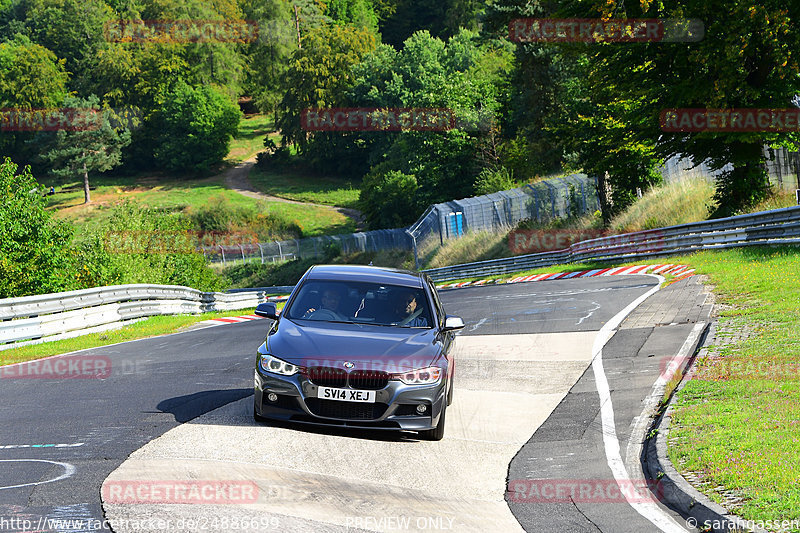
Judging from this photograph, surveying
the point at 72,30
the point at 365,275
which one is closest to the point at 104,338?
the point at 365,275

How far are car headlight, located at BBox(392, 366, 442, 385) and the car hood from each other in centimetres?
5

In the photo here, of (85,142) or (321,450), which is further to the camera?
(85,142)

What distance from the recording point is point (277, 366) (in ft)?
27.8

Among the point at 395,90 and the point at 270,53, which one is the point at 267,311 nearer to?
the point at 395,90

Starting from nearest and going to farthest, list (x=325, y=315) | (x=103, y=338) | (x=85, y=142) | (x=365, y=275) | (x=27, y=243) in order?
(x=325, y=315), (x=365, y=275), (x=103, y=338), (x=27, y=243), (x=85, y=142)

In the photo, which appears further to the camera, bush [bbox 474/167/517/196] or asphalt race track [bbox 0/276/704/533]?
bush [bbox 474/167/517/196]

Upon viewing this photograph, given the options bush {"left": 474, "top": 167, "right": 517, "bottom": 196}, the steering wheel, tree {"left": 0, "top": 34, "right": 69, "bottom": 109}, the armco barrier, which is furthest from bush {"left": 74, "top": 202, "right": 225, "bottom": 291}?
tree {"left": 0, "top": 34, "right": 69, "bottom": 109}

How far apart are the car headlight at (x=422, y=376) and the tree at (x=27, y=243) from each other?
21950 millimetres

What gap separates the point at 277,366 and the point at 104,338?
13.9 m

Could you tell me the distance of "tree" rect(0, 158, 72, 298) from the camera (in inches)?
1072

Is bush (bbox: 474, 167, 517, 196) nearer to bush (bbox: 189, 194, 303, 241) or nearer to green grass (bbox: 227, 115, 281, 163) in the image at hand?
bush (bbox: 189, 194, 303, 241)

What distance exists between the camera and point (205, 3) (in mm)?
144625

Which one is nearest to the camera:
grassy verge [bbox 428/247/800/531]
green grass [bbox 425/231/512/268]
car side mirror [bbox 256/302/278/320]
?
grassy verge [bbox 428/247/800/531]

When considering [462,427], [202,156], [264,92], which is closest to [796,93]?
[462,427]
